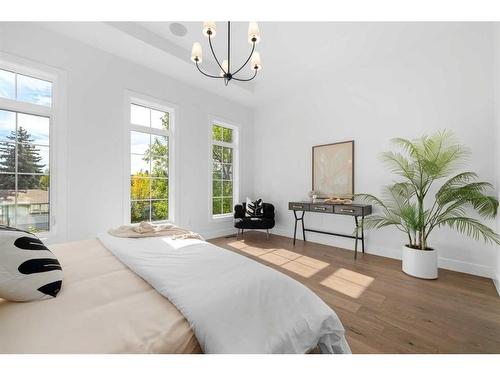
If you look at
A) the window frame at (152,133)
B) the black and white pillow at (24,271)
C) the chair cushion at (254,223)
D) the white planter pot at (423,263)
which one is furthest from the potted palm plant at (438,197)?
the window frame at (152,133)

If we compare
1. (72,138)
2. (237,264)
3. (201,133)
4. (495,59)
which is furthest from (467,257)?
(72,138)

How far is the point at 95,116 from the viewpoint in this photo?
2.94 m

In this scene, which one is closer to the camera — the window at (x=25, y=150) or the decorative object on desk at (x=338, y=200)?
the window at (x=25, y=150)

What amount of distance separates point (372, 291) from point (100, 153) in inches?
148

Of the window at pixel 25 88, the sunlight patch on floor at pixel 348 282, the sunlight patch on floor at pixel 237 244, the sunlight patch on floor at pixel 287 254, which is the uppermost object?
the window at pixel 25 88

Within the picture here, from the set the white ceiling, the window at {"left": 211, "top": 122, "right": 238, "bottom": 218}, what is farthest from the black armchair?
the white ceiling

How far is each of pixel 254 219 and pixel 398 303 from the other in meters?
2.64

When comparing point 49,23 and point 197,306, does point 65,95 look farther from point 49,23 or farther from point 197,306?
point 197,306

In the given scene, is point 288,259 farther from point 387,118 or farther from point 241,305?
point 387,118

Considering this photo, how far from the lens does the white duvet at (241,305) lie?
31.6 inches

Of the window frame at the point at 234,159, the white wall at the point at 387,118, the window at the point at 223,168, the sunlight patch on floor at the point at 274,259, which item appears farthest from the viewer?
the window at the point at 223,168

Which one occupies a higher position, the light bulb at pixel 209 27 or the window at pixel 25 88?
the light bulb at pixel 209 27

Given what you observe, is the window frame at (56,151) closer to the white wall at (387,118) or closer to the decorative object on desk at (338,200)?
the white wall at (387,118)

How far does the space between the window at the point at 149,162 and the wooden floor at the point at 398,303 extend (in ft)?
6.13
